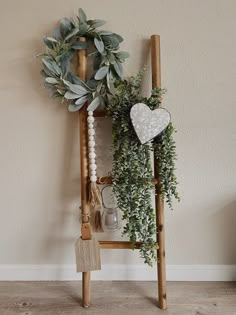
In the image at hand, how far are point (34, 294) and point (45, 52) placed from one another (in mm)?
1248

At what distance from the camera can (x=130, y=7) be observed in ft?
4.78

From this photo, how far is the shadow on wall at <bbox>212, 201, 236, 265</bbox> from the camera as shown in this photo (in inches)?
61.8

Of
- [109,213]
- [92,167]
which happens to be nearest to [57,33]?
[92,167]

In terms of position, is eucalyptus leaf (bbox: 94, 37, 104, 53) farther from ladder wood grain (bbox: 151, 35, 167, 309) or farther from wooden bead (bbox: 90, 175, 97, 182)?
wooden bead (bbox: 90, 175, 97, 182)

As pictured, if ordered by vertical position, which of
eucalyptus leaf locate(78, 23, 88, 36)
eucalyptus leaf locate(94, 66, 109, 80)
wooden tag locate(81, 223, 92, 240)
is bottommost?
wooden tag locate(81, 223, 92, 240)

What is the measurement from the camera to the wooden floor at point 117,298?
4.59ft

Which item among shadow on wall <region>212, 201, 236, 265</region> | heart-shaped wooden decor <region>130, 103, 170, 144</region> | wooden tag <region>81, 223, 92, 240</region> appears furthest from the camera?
shadow on wall <region>212, 201, 236, 265</region>

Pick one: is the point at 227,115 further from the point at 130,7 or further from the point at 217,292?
the point at 217,292

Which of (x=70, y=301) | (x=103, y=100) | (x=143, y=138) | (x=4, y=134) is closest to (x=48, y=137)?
(x=4, y=134)

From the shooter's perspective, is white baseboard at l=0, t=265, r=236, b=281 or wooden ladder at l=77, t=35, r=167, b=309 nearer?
wooden ladder at l=77, t=35, r=167, b=309

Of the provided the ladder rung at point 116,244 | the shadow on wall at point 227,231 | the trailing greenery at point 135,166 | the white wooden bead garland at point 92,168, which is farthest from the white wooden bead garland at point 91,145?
the shadow on wall at point 227,231

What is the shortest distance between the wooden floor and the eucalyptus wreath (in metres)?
0.95

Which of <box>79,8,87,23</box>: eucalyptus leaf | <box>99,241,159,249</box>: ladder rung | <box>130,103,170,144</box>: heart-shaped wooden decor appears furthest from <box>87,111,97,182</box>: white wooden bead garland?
<box>79,8,87,23</box>: eucalyptus leaf

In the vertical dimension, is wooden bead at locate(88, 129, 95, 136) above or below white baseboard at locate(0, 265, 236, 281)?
above
